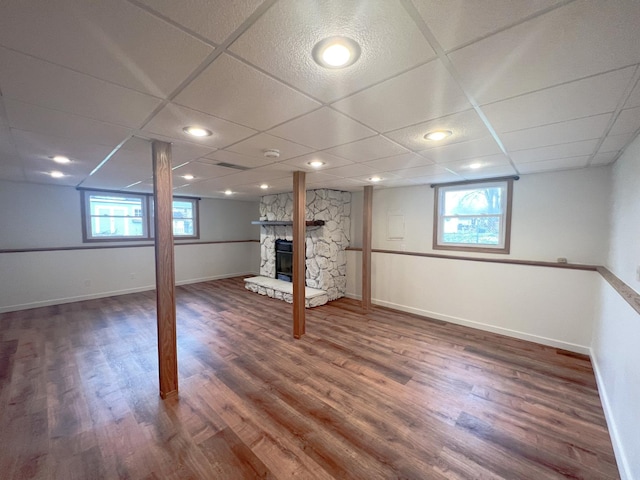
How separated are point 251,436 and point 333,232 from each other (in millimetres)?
3955

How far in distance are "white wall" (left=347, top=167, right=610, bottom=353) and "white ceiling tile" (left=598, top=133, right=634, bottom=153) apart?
97 centimetres

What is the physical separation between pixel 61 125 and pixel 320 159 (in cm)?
213

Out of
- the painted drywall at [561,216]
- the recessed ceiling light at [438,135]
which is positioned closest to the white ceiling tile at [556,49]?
the recessed ceiling light at [438,135]

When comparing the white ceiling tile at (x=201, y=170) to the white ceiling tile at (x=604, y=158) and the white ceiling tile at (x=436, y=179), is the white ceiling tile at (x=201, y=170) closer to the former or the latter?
the white ceiling tile at (x=436, y=179)

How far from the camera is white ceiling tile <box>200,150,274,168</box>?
2688 mm

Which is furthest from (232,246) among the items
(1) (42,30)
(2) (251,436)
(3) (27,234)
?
(1) (42,30)

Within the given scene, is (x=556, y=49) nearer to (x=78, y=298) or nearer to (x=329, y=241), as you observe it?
(x=329, y=241)

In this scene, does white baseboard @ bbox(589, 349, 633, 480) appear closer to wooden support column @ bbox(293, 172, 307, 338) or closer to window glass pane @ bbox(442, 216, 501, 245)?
window glass pane @ bbox(442, 216, 501, 245)

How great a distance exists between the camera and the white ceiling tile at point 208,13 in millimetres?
855

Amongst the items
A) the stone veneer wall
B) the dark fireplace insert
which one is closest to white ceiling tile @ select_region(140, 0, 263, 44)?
the stone veneer wall

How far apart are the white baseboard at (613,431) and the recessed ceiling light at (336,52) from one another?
2.71 m

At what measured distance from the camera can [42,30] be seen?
0.95 m

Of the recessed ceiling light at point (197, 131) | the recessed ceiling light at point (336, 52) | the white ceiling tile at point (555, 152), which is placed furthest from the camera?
the white ceiling tile at point (555, 152)

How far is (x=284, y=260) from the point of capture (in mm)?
6379
